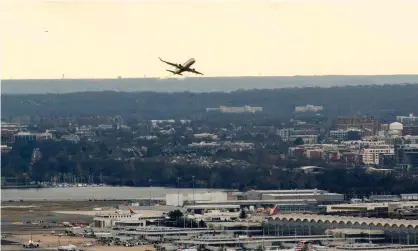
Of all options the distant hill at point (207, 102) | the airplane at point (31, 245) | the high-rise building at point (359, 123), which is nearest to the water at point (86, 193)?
the airplane at point (31, 245)

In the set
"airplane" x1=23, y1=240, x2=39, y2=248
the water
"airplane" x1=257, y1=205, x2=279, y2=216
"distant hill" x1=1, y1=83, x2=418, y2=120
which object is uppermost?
"distant hill" x1=1, y1=83, x2=418, y2=120

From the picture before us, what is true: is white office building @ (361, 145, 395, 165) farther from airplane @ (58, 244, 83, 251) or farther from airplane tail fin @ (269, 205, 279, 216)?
airplane @ (58, 244, 83, 251)

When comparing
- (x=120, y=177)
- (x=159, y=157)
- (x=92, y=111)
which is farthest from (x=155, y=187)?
(x=92, y=111)

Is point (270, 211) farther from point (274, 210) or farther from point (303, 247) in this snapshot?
point (303, 247)

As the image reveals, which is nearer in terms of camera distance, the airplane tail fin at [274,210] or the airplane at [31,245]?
the airplane at [31,245]

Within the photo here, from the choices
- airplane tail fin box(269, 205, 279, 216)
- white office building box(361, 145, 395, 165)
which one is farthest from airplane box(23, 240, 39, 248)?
white office building box(361, 145, 395, 165)

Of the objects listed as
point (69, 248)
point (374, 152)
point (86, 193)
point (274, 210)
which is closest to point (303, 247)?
point (69, 248)

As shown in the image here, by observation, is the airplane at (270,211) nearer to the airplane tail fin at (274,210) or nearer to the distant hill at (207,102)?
the airplane tail fin at (274,210)

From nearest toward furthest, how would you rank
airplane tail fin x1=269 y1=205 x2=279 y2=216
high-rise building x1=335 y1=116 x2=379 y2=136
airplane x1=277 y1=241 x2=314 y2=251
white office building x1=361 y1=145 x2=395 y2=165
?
airplane x1=277 y1=241 x2=314 y2=251, airplane tail fin x1=269 y1=205 x2=279 y2=216, white office building x1=361 y1=145 x2=395 y2=165, high-rise building x1=335 y1=116 x2=379 y2=136
